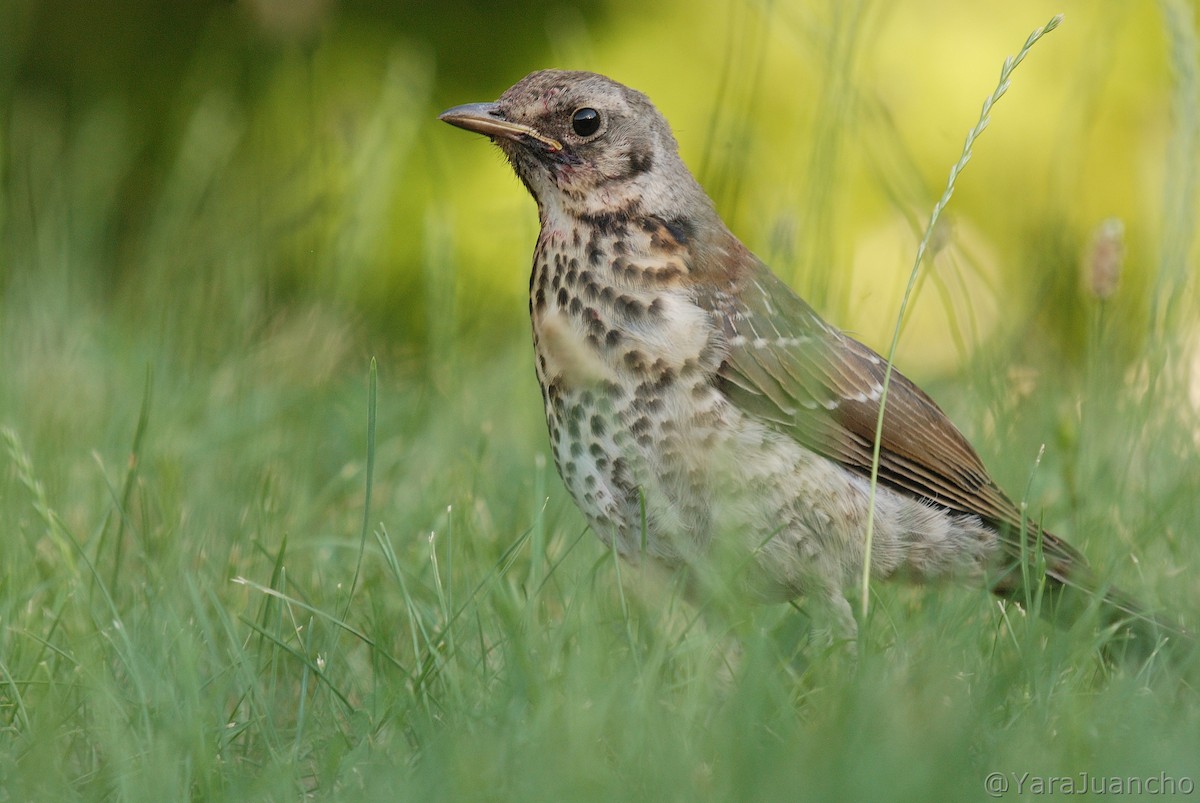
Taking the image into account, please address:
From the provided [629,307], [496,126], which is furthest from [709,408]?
[496,126]

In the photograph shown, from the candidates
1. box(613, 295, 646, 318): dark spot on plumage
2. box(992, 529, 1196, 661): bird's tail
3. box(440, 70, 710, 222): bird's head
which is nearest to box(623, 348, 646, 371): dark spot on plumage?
box(613, 295, 646, 318): dark spot on plumage

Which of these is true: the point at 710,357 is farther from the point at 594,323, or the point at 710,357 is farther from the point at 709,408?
the point at 594,323

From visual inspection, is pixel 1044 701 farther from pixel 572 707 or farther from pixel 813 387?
Answer: pixel 813 387

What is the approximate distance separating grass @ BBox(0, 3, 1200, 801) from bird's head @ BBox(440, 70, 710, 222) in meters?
0.67

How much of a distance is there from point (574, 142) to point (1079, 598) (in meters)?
1.53

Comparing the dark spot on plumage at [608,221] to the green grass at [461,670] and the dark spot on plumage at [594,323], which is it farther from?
the green grass at [461,670]

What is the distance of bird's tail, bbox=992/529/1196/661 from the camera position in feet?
→ 9.46

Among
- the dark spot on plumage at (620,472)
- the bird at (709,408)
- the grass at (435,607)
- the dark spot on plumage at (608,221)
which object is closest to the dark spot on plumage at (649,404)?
the bird at (709,408)

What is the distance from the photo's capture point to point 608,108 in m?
3.54

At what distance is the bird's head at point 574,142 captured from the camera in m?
3.48

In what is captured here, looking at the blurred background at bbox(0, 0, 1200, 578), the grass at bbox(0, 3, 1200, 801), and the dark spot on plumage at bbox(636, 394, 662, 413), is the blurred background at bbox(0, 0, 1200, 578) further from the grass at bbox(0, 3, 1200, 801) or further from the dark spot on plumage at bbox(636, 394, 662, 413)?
the dark spot on plumage at bbox(636, 394, 662, 413)

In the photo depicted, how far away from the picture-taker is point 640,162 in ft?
11.7

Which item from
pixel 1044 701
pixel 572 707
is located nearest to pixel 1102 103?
pixel 1044 701

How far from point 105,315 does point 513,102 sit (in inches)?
112
